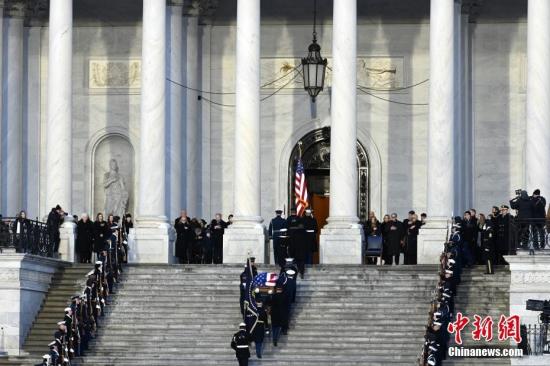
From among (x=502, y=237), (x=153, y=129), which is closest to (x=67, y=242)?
(x=153, y=129)

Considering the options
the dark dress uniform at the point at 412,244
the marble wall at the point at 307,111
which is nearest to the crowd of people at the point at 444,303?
the dark dress uniform at the point at 412,244

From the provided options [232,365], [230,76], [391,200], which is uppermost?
[230,76]

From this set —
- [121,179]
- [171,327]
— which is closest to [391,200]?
[121,179]

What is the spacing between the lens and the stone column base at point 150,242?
60031 millimetres

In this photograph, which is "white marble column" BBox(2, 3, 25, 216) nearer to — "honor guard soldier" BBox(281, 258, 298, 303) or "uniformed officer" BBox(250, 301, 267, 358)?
"honor guard soldier" BBox(281, 258, 298, 303)

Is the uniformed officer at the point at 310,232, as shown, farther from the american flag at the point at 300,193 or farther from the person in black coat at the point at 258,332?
the person in black coat at the point at 258,332

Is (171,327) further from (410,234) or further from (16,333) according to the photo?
(410,234)

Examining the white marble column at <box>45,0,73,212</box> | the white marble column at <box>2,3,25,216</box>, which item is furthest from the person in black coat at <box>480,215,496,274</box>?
the white marble column at <box>2,3,25,216</box>

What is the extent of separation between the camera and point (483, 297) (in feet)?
179

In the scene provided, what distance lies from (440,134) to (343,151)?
9.54 ft

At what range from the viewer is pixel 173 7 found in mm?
65000

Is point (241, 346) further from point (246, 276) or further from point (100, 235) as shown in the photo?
point (100, 235)

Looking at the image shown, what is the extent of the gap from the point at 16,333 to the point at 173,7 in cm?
1475

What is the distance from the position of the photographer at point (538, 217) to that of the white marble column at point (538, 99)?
3.19 meters
